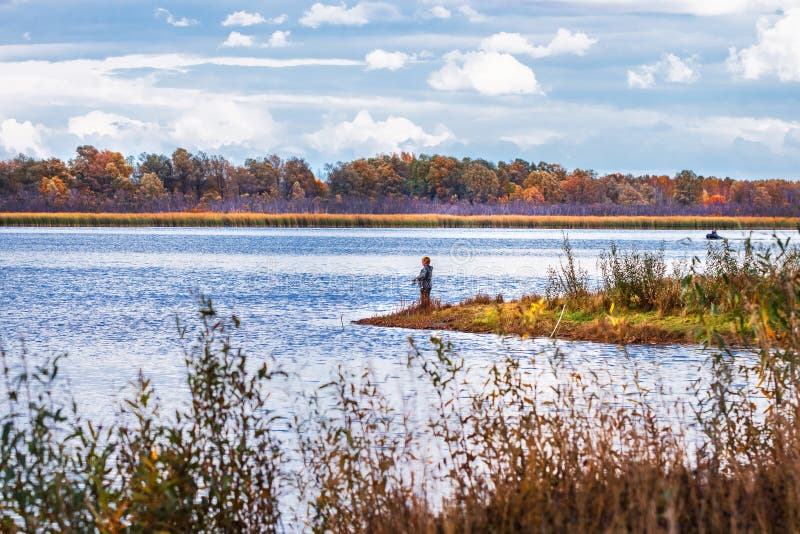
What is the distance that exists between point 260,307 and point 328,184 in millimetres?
116626

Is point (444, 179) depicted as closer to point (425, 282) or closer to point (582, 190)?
point (582, 190)

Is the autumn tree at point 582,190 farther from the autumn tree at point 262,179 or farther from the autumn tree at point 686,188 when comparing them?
the autumn tree at point 262,179

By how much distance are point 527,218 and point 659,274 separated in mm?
66377

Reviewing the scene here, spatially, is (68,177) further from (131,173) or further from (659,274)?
(659,274)

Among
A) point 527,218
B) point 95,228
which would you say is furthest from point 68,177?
point 527,218

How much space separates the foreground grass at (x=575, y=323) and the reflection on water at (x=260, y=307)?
457 mm

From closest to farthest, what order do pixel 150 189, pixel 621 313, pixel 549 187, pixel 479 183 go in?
pixel 621 313, pixel 150 189, pixel 479 183, pixel 549 187

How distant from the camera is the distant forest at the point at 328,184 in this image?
132 m

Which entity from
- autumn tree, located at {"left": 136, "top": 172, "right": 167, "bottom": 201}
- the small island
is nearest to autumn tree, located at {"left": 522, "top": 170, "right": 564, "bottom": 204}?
autumn tree, located at {"left": 136, "top": 172, "right": 167, "bottom": 201}

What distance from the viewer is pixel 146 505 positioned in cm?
566

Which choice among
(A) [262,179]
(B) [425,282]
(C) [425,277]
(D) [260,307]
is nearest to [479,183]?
(A) [262,179]

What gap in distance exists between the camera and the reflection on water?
621 inches

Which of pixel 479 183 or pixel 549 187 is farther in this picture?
pixel 549 187

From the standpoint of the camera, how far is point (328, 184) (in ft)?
472
